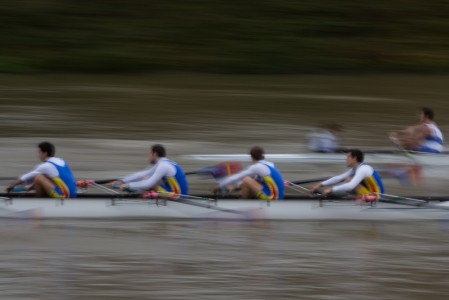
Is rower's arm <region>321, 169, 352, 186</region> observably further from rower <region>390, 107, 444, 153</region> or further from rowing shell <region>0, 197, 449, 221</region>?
rower <region>390, 107, 444, 153</region>

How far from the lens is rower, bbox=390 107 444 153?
16.2 meters

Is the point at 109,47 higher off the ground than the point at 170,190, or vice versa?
the point at 109,47

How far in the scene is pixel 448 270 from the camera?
1060 centimetres

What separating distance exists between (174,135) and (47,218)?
26.9 feet

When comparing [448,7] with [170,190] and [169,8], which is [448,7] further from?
[170,190]

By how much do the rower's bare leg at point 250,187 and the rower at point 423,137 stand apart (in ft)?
14.4

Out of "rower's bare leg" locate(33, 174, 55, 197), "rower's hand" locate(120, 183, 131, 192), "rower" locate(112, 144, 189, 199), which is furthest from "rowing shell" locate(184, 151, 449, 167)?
"rower's bare leg" locate(33, 174, 55, 197)

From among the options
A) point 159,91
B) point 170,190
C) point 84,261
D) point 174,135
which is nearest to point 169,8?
point 159,91

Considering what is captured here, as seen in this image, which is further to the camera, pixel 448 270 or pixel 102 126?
pixel 102 126

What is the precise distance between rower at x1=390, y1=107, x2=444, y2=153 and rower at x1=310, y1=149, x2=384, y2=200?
3503 millimetres

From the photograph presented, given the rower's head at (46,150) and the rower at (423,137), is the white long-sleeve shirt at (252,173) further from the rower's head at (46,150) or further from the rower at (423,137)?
the rower at (423,137)

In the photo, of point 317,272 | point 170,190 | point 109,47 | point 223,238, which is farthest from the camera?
point 109,47

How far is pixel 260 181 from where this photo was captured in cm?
1280

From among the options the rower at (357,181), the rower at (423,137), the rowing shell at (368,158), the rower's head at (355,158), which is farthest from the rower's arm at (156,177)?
the rower at (423,137)
